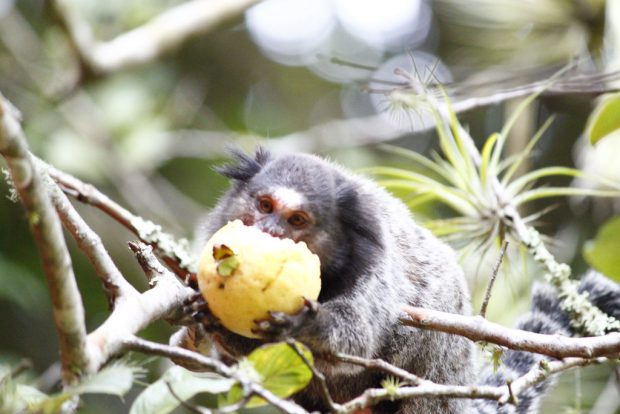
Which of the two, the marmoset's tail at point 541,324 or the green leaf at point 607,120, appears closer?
the green leaf at point 607,120

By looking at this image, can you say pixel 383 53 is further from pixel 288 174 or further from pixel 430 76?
pixel 288 174

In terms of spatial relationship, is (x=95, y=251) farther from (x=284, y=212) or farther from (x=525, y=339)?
(x=525, y=339)

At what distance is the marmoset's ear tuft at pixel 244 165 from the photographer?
12.3 feet

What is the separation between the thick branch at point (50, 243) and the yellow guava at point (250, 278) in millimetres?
778

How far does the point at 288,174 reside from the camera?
3.54 m

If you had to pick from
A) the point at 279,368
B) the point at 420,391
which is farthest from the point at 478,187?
the point at 279,368

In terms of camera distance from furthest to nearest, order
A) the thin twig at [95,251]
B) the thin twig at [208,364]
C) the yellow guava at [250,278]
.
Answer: the yellow guava at [250,278] → the thin twig at [95,251] → the thin twig at [208,364]

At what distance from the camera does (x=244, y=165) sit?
3.78 m

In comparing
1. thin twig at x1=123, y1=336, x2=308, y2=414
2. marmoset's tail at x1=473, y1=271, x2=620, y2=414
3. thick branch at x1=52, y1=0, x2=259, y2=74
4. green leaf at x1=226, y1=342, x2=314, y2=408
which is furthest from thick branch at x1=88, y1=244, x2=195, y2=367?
thick branch at x1=52, y1=0, x2=259, y2=74

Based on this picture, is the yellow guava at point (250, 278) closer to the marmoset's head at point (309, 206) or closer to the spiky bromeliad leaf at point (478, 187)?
the marmoset's head at point (309, 206)

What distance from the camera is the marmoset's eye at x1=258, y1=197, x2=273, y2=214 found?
3352 mm

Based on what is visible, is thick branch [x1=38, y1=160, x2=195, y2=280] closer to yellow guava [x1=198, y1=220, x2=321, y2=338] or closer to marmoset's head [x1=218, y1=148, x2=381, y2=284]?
marmoset's head [x1=218, y1=148, x2=381, y2=284]

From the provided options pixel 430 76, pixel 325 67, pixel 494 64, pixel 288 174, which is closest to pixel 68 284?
pixel 288 174

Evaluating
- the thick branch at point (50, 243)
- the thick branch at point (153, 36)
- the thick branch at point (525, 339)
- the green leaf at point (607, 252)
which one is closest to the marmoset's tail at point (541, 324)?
the green leaf at point (607, 252)
